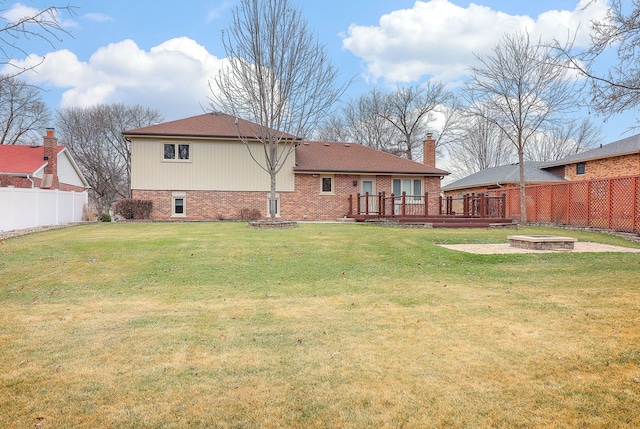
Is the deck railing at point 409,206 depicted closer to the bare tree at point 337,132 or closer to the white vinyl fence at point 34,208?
the white vinyl fence at point 34,208

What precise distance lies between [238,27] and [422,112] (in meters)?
28.4

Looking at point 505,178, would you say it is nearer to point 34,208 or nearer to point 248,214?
Result: point 248,214

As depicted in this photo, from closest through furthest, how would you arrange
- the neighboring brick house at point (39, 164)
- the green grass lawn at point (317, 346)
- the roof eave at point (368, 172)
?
the green grass lawn at point (317, 346), the roof eave at point (368, 172), the neighboring brick house at point (39, 164)

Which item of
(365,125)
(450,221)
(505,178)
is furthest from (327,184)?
(365,125)

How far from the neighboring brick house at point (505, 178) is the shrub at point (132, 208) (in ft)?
73.7

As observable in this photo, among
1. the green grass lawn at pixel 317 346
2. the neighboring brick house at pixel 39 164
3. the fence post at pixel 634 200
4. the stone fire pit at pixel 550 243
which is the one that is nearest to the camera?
the green grass lawn at pixel 317 346

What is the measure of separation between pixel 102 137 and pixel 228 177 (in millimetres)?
21838

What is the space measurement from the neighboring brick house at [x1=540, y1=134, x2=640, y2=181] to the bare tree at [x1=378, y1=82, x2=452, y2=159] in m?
14.9

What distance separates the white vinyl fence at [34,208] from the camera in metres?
14.7

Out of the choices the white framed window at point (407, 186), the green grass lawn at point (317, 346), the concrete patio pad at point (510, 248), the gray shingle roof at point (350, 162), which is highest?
the gray shingle roof at point (350, 162)

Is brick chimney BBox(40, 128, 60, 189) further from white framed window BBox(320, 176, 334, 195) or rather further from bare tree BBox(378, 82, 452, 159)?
bare tree BBox(378, 82, 452, 159)

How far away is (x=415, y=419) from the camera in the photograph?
2525 mm

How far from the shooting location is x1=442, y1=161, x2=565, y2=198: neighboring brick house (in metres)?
28.2

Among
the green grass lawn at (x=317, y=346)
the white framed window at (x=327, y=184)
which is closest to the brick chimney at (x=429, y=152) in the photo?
the white framed window at (x=327, y=184)
